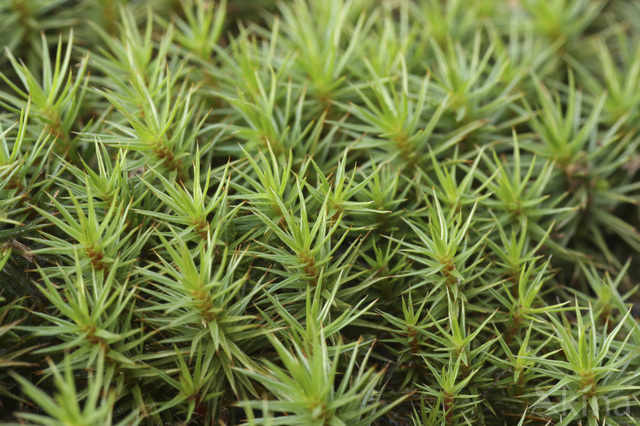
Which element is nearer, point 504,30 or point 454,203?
point 454,203

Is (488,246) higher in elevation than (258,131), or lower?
lower

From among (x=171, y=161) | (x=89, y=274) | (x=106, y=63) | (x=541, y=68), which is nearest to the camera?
(x=89, y=274)

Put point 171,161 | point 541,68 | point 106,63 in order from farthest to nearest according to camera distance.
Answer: point 541,68 < point 106,63 < point 171,161

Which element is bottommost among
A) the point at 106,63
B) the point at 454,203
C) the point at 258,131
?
the point at 454,203

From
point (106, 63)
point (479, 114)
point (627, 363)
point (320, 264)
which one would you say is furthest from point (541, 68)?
point (106, 63)

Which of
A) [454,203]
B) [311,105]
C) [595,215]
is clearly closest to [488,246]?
[454,203]

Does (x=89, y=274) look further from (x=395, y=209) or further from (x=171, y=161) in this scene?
(x=395, y=209)
